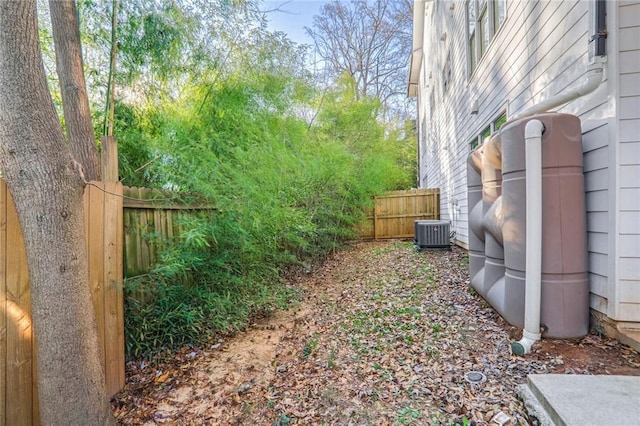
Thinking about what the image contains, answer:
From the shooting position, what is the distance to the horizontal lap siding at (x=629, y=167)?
7.75ft

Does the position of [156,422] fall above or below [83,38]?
below

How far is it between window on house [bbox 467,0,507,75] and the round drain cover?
468 cm

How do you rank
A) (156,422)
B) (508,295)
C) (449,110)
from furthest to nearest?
(449,110) < (508,295) < (156,422)

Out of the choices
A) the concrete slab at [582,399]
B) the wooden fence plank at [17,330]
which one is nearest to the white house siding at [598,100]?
the concrete slab at [582,399]

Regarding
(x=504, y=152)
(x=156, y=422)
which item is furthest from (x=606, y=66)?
(x=156, y=422)

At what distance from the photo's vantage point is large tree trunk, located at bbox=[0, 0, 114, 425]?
161 cm

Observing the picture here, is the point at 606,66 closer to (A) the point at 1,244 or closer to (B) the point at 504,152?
(B) the point at 504,152

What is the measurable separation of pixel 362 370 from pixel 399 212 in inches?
326

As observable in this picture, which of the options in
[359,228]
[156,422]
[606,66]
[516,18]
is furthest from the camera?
[359,228]

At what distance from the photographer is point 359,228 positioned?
1005 centimetres

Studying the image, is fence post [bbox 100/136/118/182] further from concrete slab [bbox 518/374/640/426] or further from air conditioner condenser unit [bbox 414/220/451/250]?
air conditioner condenser unit [bbox 414/220/451/250]

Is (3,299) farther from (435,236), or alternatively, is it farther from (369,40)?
(369,40)

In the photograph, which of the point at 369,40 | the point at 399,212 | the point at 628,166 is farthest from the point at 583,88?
the point at 369,40

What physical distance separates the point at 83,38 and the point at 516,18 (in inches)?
189
